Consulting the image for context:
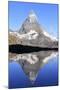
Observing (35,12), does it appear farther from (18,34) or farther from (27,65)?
(27,65)

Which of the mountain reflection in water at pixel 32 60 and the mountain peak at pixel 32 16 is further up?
the mountain peak at pixel 32 16

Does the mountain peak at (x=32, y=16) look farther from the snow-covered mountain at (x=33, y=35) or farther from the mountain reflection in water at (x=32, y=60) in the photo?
the mountain reflection in water at (x=32, y=60)

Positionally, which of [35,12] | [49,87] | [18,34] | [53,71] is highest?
[35,12]

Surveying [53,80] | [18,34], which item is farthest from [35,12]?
[53,80]

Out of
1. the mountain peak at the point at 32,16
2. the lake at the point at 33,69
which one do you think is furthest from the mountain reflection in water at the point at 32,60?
the mountain peak at the point at 32,16

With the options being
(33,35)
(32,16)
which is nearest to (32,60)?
(33,35)

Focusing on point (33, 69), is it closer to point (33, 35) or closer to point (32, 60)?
point (32, 60)

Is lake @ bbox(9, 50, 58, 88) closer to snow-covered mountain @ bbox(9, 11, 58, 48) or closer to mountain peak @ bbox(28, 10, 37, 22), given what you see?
snow-covered mountain @ bbox(9, 11, 58, 48)
